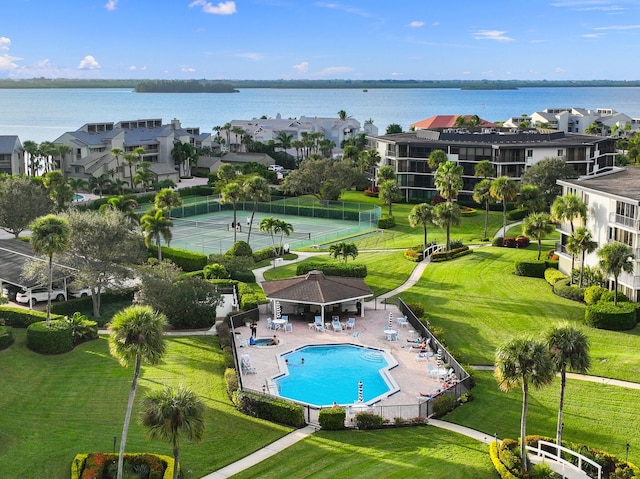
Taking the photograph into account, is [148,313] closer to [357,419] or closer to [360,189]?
[357,419]

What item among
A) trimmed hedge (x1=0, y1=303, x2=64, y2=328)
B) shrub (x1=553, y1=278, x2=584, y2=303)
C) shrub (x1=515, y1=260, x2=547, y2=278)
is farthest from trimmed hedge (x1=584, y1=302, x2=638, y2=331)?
trimmed hedge (x1=0, y1=303, x2=64, y2=328)

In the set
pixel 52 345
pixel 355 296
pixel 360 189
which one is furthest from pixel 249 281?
pixel 360 189

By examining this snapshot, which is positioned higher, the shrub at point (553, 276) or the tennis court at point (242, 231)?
the shrub at point (553, 276)

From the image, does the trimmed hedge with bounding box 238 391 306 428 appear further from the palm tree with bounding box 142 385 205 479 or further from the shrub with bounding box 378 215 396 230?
the shrub with bounding box 378 215 396 230

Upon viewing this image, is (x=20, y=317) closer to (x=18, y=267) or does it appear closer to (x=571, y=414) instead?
(x=18, y=267)

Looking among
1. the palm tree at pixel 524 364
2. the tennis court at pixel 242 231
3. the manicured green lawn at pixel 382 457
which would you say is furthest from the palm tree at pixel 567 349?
the tennis court at pixel 242 231

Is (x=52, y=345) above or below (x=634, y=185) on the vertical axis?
below

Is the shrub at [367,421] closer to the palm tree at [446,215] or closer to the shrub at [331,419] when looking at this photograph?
the shrub at [331,419]
